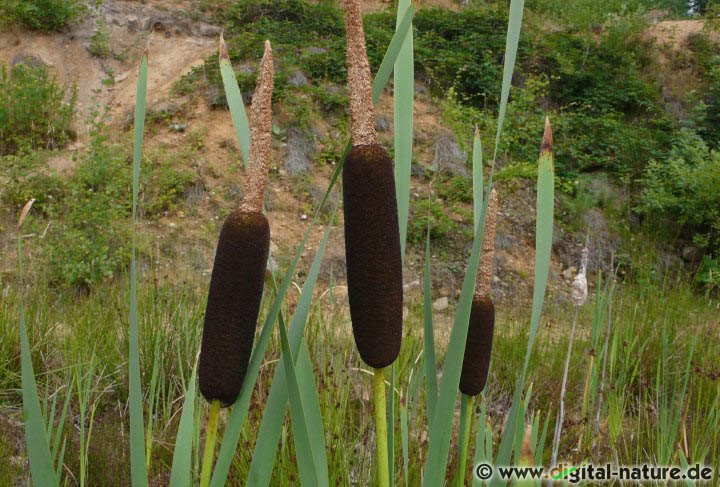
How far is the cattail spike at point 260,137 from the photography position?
0.52m

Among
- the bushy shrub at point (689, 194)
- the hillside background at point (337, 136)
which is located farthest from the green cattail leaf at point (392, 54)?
the bushy shrub at point (689, 194)

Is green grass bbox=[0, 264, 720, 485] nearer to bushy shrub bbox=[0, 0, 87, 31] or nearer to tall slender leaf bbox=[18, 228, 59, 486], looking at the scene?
tall slender leaf bbox=[18, 228, 59, 486]

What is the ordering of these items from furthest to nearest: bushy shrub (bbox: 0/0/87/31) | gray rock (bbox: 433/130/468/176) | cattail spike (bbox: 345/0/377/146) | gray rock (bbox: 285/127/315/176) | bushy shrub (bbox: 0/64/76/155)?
1. bushy shrub (bbox: 0/0/87/31)
2. gray rock (bbox: 433/130/468/176)
3. gray rock (bbox: 285/127/315/176)
4. bushy shrub (bbox: 0/64/76/155)
5. cattail spike (bbox: 345/0/377/146)

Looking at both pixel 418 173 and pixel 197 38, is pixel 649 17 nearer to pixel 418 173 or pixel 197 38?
pixel 418 173

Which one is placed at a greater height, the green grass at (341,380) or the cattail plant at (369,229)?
the cattail plant at (369,229)

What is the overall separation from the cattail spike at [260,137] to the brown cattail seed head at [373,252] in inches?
2.8

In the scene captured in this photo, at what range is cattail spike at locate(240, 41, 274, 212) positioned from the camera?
523 millimetres

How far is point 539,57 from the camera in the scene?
8.85 m

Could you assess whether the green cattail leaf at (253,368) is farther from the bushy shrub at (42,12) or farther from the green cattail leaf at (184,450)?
the bushy shrub at (42,12)

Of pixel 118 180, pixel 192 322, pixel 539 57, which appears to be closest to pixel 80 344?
pixel 192 322

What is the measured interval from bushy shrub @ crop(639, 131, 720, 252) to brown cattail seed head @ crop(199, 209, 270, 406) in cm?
675

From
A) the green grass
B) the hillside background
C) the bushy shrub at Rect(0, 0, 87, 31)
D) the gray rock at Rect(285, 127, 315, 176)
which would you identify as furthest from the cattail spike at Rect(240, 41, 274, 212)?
the bushy shrub at Rect(0, 0, 87, 31)

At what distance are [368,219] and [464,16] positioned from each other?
9445 mm

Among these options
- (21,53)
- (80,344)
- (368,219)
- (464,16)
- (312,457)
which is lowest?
(80,344)
